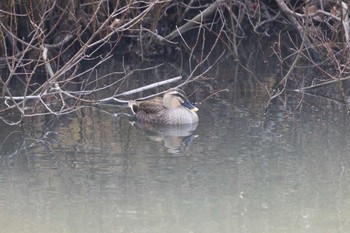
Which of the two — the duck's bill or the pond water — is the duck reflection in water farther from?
the duck's bill

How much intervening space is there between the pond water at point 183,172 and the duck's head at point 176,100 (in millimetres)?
235

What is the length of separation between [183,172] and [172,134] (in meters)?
1.87

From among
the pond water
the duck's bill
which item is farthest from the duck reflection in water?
the duck's bill

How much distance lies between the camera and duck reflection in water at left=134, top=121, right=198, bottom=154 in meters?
8.22

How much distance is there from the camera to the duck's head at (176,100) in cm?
956

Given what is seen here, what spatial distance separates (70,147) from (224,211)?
7.50 ft

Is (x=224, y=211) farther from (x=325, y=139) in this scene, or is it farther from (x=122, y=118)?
(x=122, y=118)

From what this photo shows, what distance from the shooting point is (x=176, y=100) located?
32.3ft

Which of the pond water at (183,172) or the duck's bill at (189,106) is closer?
the pond water at (183,172)

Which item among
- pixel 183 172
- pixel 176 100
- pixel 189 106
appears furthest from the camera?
pixel 176 100

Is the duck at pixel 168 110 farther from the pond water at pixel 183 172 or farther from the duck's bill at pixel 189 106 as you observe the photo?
the pond water at pixel 183 172

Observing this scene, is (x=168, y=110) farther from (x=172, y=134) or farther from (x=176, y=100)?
(x=172, y=134)

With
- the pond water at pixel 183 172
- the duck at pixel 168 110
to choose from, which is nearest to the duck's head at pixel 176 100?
the duck at pixel 168 110

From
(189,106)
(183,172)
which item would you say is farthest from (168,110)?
(183,172)
